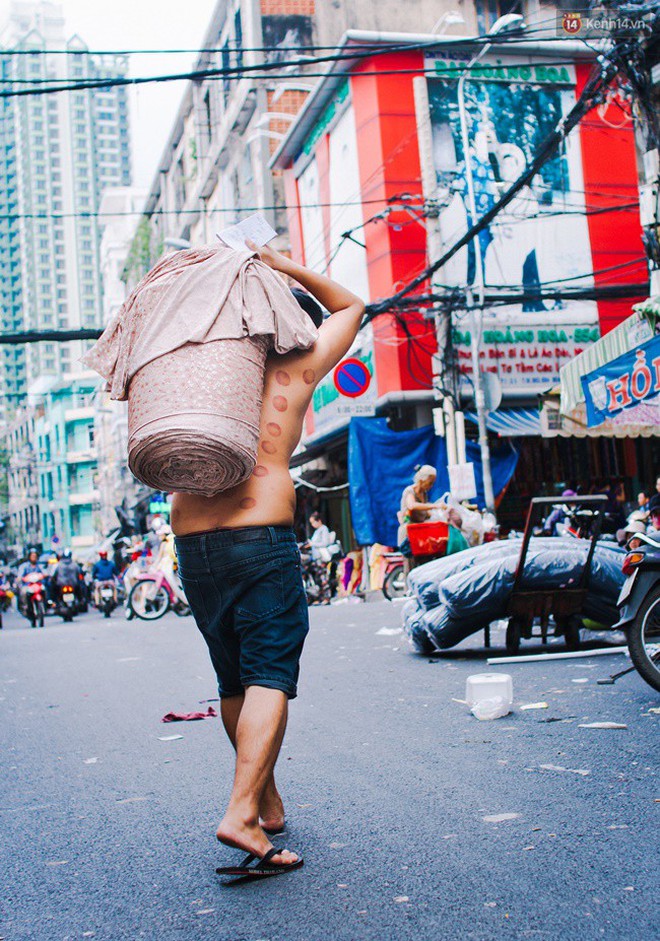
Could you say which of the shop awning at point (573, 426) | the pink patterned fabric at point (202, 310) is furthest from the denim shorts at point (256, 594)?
the shop awning at point (573, 426)

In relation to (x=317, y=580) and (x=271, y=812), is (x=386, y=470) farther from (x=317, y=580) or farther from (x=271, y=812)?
(x=271, y=812)

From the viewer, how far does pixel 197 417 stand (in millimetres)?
2869

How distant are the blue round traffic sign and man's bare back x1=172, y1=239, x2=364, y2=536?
49.3ft

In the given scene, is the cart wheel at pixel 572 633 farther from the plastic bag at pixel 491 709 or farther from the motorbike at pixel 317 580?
the motorbike at pixel 317 580

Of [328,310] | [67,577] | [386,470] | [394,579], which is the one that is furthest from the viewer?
[67,577]

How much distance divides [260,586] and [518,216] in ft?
63.0

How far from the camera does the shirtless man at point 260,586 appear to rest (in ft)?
9.76

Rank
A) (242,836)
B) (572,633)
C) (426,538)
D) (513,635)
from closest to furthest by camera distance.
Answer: (242,836) < (513,635) < (572,633) < (426,538)

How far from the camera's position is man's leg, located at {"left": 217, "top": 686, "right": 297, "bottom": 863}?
9.37 feet

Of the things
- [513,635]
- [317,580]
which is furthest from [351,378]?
[513,635]

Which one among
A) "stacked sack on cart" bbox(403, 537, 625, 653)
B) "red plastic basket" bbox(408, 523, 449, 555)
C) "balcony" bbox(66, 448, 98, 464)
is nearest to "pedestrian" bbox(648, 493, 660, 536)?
"red plastic basket" bbox(408, 523, 449, 555)

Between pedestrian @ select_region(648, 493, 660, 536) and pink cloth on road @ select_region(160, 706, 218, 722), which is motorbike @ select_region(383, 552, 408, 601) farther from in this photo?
pink cloth on road @ select_region(160, 706, 218, 722)

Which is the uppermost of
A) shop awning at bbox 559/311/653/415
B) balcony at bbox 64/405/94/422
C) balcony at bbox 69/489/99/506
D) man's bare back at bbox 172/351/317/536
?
balcony at bbox 64/405/94/422

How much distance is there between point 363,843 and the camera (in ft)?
10.6
